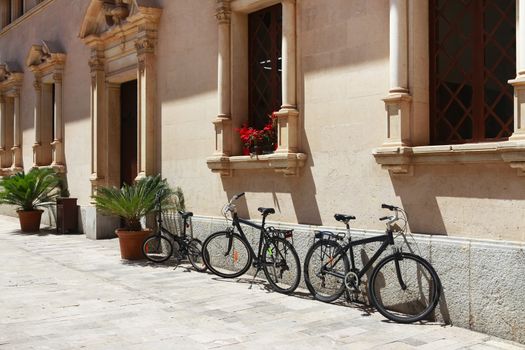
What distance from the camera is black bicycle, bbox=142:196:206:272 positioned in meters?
9.33

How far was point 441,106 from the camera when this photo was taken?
6.66 meters

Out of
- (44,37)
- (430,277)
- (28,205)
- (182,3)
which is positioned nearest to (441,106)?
(430,277)

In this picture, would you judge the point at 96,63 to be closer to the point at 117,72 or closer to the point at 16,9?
the point at 117,72

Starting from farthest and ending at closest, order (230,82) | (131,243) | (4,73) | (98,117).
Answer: (4,73) < (98,117) < (131,243) < (230,82)

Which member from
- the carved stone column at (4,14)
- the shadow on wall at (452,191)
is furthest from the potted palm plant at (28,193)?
the shadow on wall at (452,191)

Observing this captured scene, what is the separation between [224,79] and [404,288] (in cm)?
455

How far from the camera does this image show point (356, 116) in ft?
23.5

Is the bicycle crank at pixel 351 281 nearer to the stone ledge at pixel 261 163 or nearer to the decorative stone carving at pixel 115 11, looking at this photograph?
the stone ledge at pixel 261 163

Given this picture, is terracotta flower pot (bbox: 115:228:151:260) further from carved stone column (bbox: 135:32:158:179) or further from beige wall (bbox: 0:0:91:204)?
beige wall (bbox: 0:0:91:204)

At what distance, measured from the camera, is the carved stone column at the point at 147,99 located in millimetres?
11352

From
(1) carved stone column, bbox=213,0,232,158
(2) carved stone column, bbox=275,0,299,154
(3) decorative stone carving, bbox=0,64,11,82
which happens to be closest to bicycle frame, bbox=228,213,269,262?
(2) carved stone column, bbox=275,0,299,154

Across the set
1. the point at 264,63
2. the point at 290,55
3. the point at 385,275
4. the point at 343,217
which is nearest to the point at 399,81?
the point at 343,217

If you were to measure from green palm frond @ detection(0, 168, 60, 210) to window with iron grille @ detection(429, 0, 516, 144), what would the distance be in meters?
11.2

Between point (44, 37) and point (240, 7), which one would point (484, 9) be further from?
point (44, 37)
